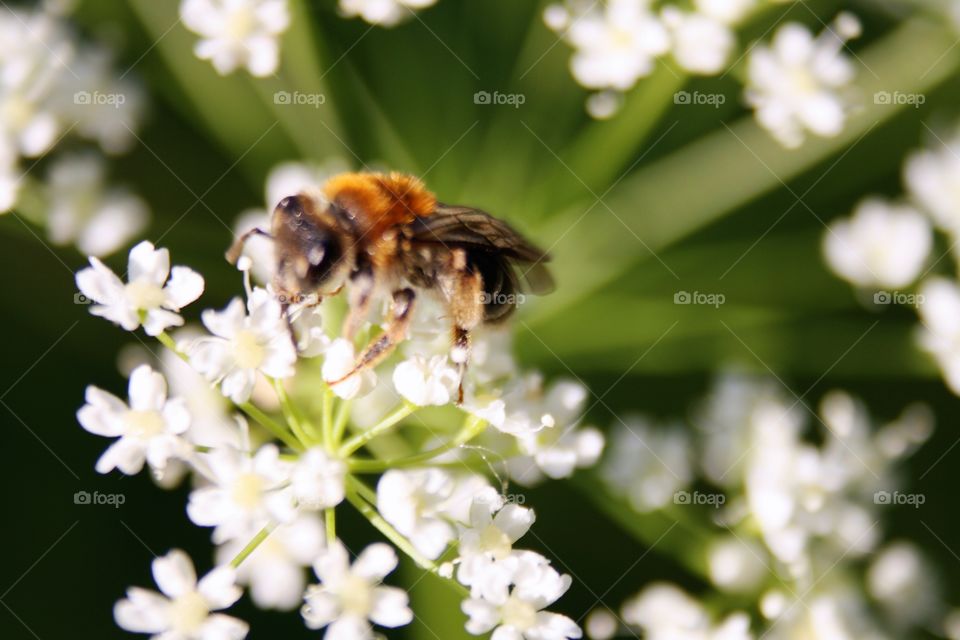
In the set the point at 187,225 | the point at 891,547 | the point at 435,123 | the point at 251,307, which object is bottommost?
the point at 251,307

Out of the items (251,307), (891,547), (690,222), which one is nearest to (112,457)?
(251,307)

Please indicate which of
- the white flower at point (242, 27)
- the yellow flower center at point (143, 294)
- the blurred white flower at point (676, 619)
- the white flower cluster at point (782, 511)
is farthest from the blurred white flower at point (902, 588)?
the white flower at point (242, 27)

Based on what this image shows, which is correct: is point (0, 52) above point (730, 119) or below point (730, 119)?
below

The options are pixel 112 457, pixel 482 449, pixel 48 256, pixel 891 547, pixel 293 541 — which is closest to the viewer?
pixel 112 457

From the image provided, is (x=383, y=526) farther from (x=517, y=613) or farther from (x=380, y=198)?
(x=380, y=198)

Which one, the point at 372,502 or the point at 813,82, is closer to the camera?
the point at 372,502

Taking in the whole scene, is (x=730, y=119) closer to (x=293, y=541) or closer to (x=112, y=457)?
(x=293, y=541)

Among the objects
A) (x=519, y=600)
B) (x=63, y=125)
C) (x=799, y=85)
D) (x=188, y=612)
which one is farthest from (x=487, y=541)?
(x=63, y=125)

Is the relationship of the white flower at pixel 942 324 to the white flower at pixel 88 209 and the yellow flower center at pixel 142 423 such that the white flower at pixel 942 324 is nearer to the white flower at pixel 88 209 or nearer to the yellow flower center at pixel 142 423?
the yellow flower center at pixel 142 423
